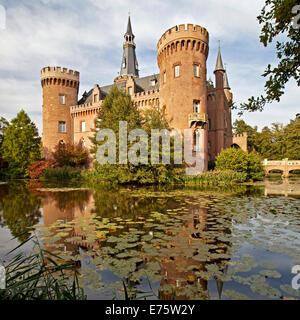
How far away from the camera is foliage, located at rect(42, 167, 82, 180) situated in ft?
83.0

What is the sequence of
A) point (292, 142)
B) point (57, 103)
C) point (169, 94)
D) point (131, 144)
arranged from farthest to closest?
point (292, 142) → point (57, 103) → point (169, 94) → point (131, 144)

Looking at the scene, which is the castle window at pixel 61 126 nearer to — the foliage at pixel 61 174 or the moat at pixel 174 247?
the foliage at pixel 61 174

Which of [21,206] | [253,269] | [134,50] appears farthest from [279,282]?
[134,50]

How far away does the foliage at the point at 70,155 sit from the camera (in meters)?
28.8

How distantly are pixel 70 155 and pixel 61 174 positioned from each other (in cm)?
409

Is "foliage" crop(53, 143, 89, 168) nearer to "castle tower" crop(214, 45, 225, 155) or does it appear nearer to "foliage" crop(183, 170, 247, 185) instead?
"foliage" crop(183, 170, 247, 185)

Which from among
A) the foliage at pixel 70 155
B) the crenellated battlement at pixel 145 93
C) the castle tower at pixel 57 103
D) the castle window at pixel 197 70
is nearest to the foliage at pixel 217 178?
the castle window at pixel 197 70

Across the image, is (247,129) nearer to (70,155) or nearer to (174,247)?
(70,155)

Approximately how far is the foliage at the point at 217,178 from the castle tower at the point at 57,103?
72.1ft

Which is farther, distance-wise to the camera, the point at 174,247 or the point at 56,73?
the point at 56,73

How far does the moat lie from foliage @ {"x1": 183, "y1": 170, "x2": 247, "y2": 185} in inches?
420

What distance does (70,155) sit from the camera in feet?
95.2

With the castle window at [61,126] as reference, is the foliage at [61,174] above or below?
below

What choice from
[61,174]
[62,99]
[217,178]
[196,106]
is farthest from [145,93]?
[217,178]
